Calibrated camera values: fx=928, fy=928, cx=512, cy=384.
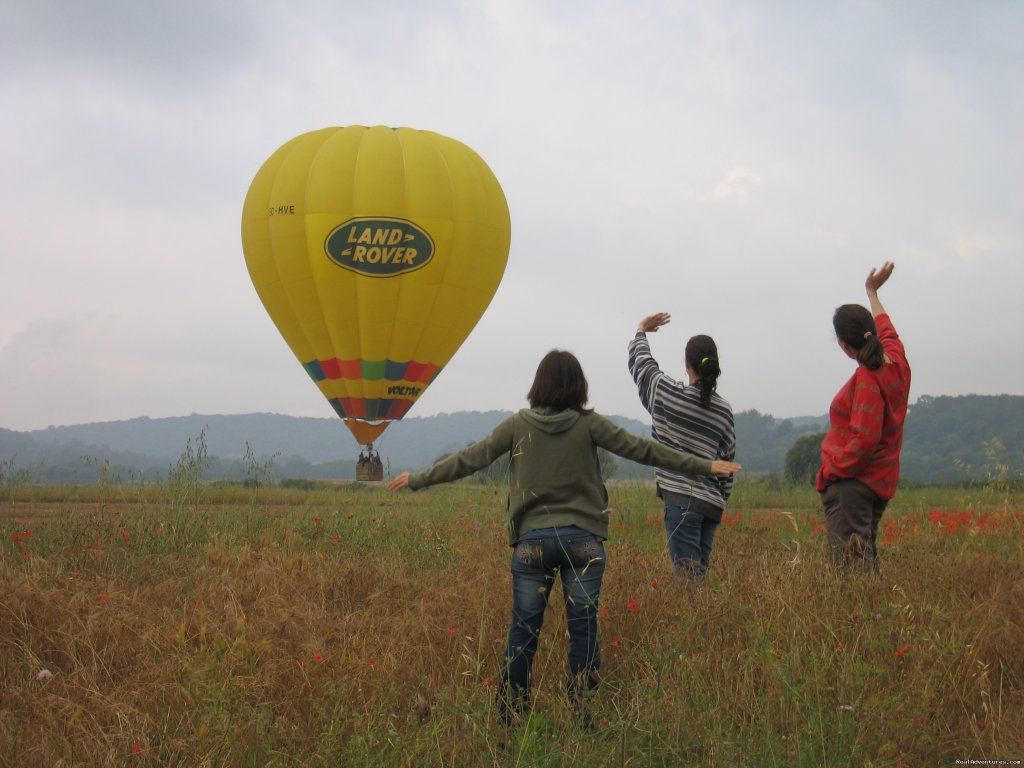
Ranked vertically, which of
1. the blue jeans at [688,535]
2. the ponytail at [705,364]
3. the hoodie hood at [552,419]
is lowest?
the blue jeans at [688,535]

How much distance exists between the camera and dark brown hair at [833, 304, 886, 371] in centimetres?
505

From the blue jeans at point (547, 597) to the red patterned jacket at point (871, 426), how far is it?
1.70 metres

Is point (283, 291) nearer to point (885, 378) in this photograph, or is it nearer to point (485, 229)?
point (485, 229)

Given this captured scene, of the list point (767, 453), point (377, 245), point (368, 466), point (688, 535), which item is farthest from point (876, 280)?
point (767, 453)

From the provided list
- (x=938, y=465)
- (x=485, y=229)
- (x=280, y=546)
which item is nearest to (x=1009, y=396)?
(x=938, y=465)

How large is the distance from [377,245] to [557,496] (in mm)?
11369

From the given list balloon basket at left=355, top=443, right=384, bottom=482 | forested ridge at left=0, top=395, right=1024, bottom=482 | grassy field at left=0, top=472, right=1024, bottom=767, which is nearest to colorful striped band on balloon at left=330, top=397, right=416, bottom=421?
balloon basket at left=355, top=443, right=384, bottom=482

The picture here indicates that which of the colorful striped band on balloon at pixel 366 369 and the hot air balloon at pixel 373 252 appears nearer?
the hot air balloon at pixel 373 252

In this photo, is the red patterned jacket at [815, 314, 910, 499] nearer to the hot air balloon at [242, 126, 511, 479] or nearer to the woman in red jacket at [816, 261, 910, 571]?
the woman in red jacket at [816, 261, 910, 571]

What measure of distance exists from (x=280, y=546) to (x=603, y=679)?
4235mm

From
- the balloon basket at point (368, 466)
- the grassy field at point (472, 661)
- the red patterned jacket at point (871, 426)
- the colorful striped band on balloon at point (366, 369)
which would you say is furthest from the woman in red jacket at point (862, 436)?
the balloon basket at point (368, 466)

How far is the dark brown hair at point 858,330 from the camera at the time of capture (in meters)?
5.05

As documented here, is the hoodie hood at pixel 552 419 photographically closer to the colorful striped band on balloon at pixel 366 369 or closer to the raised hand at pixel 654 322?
the raised hand at pixel 654 322

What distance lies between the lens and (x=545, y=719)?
153 inches
